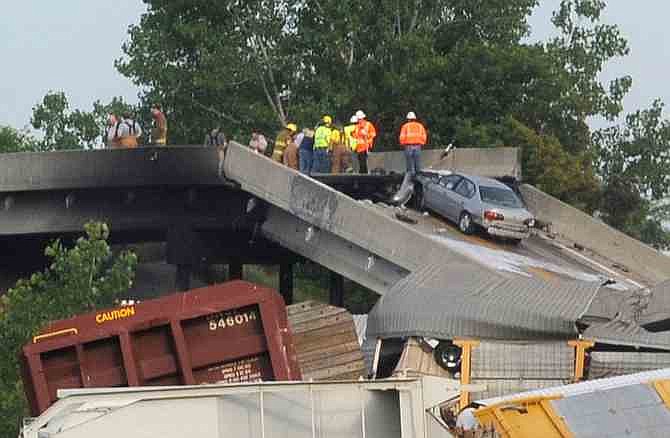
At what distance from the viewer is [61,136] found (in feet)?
278

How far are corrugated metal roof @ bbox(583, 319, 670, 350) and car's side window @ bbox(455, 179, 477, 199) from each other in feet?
48.5

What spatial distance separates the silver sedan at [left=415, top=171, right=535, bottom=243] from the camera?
36.1m

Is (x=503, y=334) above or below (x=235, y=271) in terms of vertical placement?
above

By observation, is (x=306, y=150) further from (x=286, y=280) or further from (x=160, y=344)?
(x=160, y=344)

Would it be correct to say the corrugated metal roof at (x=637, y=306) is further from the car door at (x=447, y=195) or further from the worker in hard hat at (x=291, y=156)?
the worker in hard hat at (x=291, y=156)

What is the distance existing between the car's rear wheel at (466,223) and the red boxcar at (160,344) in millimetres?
16980

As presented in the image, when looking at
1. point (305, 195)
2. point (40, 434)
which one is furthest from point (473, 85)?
point (40, 434)

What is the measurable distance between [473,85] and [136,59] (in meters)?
15.7

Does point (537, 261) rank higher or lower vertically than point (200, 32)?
lower

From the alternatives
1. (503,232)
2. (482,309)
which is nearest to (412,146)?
(503,232)

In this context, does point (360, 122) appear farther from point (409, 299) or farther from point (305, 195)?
point (409, 299)

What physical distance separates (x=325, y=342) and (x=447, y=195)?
53.1 feet

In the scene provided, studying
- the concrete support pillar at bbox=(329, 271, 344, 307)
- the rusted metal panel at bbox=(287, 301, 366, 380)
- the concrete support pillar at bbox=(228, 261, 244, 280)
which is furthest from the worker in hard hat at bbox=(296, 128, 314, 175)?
the rusted metal panel at bbox=(287, 301, 366, 380)

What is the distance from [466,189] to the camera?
37.1 m
